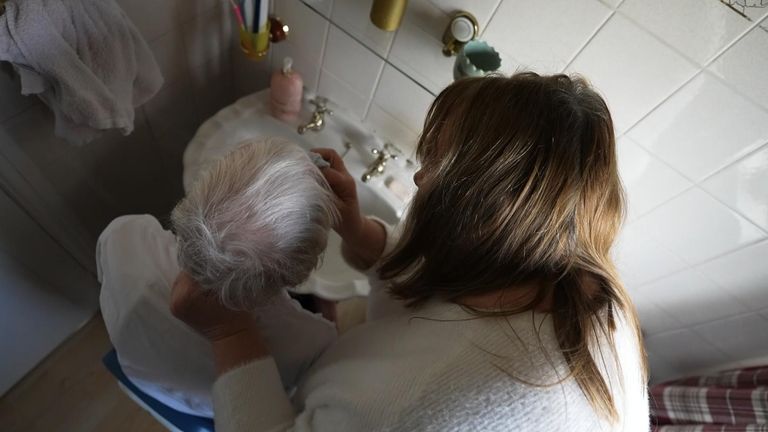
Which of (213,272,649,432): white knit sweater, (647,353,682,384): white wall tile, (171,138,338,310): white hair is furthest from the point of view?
(647,353,682,384): white wall tile

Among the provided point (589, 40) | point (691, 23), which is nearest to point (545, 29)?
point (589, 40)

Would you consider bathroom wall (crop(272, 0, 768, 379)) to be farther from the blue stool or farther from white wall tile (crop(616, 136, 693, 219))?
the blue stool

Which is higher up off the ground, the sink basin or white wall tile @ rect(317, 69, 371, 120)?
white wall tile @ rect(317, 69, 371, 120)

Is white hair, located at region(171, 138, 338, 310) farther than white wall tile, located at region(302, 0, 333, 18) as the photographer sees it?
No

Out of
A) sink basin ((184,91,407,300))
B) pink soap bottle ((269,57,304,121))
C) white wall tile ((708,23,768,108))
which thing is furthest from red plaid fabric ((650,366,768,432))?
pink soap bottle ((269,57,304,121))

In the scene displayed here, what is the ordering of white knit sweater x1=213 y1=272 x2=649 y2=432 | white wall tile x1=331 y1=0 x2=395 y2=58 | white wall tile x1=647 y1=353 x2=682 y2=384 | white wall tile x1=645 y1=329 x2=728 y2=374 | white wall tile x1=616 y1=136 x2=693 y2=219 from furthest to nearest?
white wall tile x1=647 y1=353 x2=682 y2=384 < white wall tile x1=645 y1=329 x2=728 y2=374 < white wall tile x1=331 y1=0 x2=395 y2=58 < white wall tile x1=616 y1=136 x2=693 y2=219 < white knit sweater x1=213 y1=272 x2=649 y2=432

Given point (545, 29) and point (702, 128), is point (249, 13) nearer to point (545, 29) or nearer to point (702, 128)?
point (545, 29)

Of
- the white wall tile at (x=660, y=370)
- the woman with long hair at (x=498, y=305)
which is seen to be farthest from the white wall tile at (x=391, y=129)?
the white wall tile at (x=660, y=370)

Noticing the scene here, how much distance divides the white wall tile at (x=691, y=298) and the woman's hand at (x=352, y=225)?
0.71 metres

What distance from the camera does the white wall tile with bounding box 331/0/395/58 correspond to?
862 mm

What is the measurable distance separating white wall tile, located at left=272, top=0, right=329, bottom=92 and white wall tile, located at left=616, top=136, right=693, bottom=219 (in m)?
0.72

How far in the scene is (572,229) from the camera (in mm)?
492

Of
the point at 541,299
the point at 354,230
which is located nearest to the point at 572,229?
the point at 541,299

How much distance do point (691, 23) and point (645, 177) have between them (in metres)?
0.29
